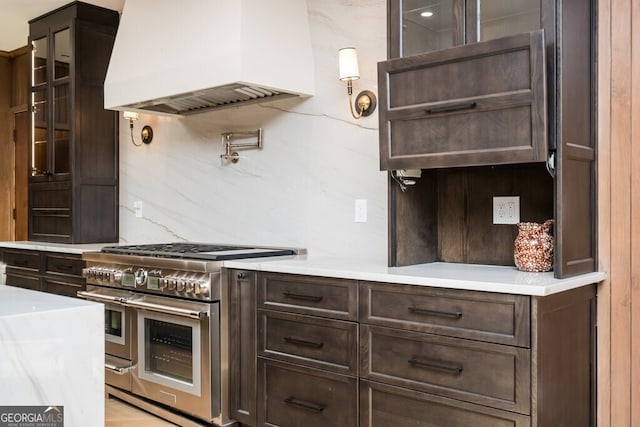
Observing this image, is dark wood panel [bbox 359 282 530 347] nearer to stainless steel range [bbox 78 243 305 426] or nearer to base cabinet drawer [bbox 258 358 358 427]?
base cabinet drawer [bbox 258 358 358 427]

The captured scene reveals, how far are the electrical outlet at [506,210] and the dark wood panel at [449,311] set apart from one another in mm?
655

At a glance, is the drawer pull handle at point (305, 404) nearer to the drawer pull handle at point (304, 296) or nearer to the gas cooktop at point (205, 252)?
the drawer pull handle at point (304, 296)

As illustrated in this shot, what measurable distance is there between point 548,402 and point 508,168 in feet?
3.35

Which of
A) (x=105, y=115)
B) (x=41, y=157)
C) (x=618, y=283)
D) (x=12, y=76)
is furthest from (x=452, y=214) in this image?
(x=12, y=76)

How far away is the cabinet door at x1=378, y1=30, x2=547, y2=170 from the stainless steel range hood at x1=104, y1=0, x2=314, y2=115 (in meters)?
0.88

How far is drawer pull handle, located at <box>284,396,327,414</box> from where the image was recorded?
2396mm

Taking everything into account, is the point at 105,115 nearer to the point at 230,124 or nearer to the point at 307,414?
the point at 230,124

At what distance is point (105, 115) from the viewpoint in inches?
176

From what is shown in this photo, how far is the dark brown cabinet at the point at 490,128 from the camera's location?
2.00 m

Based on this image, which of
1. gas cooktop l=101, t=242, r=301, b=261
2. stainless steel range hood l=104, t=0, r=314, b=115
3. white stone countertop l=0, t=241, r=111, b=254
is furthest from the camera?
white stone countertop l=0, t=241, r=111, b=254

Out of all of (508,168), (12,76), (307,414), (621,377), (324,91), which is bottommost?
(307,414)

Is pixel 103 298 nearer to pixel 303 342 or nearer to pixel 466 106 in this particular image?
pixel 303 342

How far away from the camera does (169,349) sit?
3.00 m

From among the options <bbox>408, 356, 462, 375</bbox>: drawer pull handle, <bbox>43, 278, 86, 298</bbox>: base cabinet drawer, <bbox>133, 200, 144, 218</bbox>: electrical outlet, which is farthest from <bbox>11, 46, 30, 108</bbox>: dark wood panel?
<bbox>408, 356, 462, 375</bbox>: drawer pull handle
